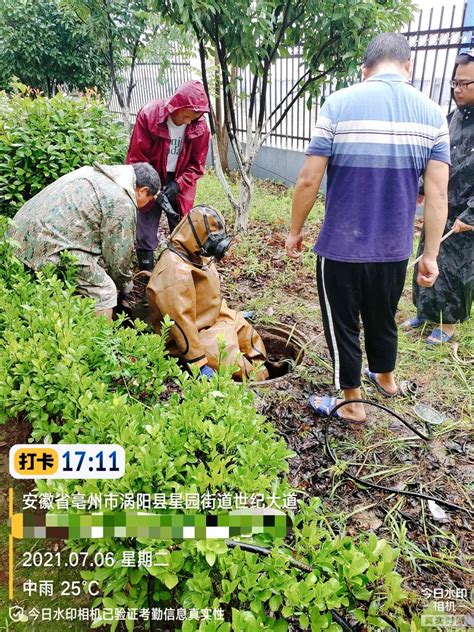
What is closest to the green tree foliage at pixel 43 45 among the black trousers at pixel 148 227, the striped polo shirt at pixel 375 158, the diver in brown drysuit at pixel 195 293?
the black trousers at pixel 148 227

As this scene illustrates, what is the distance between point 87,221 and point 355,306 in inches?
65.8

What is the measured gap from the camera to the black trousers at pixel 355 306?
93.4 inches

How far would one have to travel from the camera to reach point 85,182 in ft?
9.21

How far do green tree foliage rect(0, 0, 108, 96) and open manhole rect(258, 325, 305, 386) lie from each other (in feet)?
23.2

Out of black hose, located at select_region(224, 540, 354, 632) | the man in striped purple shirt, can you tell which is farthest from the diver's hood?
black hose, located at select_region(224, 540, 354, 632)

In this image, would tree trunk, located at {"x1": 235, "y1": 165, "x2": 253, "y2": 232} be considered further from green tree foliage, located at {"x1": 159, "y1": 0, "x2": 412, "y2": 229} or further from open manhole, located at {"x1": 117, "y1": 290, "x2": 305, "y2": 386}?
open manhole, located at {"x1": 117, "y1": 290, "x2": 305, "y2": 386}

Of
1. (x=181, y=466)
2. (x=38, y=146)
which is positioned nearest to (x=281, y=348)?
(x=38, y=146)

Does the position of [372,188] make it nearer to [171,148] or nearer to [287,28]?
[171,148]

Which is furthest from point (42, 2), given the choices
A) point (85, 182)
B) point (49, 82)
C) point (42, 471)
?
point (42, 471)

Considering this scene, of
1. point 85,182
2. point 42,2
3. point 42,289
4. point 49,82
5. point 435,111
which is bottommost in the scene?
point 42,289

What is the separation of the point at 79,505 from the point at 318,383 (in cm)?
211

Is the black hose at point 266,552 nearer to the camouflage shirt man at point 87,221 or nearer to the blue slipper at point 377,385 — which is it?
the blue slipper at point 377,385

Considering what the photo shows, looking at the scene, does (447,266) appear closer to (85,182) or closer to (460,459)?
(460,459)

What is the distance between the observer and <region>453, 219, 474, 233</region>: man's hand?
10.5 ft
